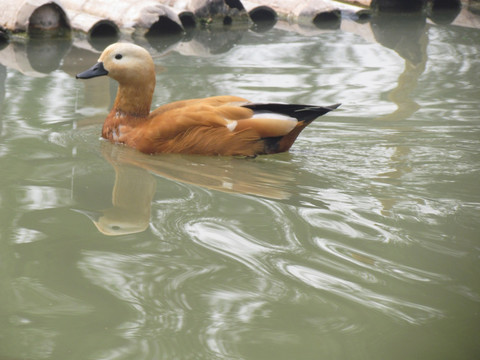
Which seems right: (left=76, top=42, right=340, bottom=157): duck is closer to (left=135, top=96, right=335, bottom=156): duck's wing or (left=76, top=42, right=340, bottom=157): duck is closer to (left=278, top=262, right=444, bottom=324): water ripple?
(left=135, top=96, right=335, bottom=156): duck's wing

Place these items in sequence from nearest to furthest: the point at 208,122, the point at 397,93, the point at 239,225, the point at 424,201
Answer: the point at 239,225
the point at 424,201
the point at 208,122
the point at 397,93

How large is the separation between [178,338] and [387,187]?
2.28 meters

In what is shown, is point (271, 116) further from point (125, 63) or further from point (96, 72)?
point (96, 72)

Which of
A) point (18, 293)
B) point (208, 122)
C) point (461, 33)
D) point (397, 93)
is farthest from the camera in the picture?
point (461, 33)

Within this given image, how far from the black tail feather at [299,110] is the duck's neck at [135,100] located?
3.00 ft

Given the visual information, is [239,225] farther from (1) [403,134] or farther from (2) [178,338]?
(1) [403,134]

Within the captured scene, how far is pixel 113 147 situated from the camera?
593 cm

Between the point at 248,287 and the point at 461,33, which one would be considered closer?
the point at 248,287

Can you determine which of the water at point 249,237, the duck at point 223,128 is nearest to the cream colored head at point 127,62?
the duck at point 223,128

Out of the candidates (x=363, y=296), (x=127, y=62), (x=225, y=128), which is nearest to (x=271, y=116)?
(x=225, y=128)

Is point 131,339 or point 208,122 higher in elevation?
point 208,122

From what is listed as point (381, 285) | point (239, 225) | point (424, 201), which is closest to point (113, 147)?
point (239, 225)

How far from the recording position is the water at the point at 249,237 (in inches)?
123

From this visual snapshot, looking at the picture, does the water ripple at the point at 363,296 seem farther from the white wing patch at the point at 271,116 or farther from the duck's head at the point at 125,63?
the duck's head at the point at 125,63
